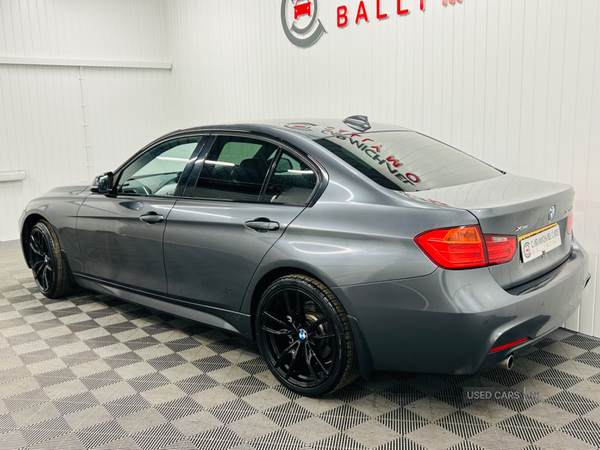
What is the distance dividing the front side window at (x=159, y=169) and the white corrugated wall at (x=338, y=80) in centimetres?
199

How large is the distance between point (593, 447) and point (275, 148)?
6.45 feet

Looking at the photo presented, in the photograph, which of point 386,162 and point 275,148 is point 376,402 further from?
point 275,148

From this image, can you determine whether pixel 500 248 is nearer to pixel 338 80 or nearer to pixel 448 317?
pixel 448 317

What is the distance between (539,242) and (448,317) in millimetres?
658

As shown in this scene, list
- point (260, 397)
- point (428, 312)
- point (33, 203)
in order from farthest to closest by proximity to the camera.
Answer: point (33, 203), point (260, 397), point (428, 312)

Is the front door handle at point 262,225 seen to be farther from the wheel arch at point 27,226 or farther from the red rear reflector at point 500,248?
the wheel arch at point 27,226

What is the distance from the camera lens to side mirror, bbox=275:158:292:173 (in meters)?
2.86

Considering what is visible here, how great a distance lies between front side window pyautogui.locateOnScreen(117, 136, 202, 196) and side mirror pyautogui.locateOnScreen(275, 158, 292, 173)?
71 cm

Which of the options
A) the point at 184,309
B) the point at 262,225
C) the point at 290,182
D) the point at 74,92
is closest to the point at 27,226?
the point at 184,309

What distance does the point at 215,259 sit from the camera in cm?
305

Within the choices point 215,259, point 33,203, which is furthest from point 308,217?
point 33,203

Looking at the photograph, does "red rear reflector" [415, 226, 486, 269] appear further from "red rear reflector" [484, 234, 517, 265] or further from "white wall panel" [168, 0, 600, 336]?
"white wall panel" [168, 0, 600, 336]

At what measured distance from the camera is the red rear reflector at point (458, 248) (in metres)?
2.24

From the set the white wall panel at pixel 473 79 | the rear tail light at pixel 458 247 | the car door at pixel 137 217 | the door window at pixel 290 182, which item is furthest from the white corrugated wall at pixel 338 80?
the car door at pixel 137 217
